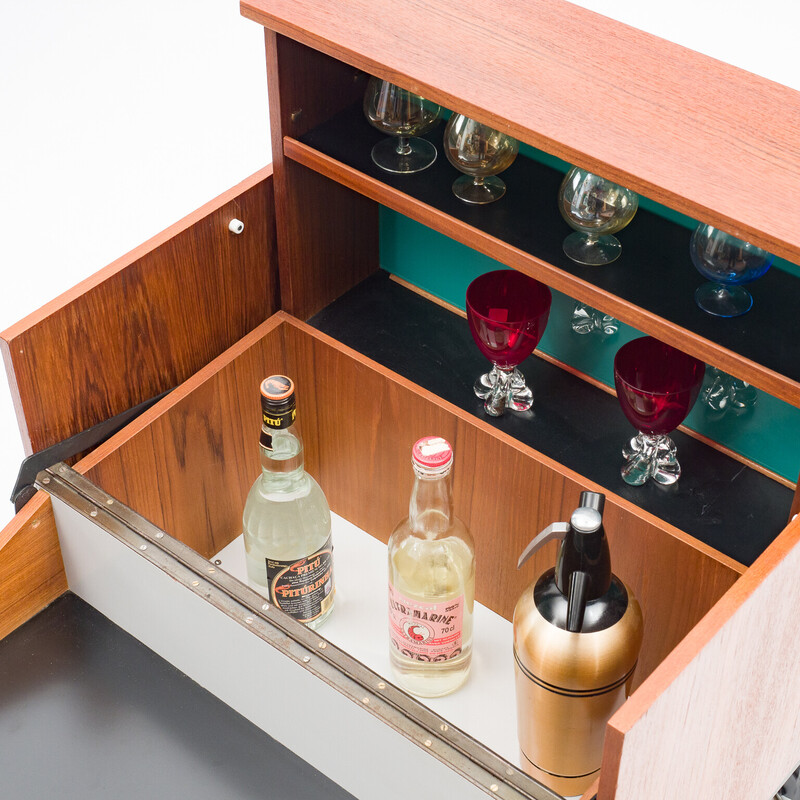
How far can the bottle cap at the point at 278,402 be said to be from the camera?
4.04 feet

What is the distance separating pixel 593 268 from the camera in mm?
1233

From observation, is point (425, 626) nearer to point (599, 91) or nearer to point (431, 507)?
point (431, 507)

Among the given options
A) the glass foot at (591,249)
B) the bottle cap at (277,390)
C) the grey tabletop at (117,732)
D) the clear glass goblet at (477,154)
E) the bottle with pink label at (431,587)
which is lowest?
the grey tabletop at (117,732)

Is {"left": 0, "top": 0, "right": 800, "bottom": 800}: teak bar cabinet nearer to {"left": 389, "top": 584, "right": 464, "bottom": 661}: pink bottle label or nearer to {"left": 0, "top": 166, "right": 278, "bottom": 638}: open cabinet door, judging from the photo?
{"left": 0, "top": 166, "right": 278, "bottom": 638}: open cabinet door

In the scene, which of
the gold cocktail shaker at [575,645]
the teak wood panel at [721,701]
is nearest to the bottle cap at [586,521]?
the gold cocktail shaker at [575,645]

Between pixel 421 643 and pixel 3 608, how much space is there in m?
0.47

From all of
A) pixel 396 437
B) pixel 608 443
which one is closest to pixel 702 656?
pixel 608 443

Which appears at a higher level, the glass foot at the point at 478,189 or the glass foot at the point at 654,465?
the glass foot at the point at 478,189

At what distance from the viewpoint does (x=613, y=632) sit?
3.80ft

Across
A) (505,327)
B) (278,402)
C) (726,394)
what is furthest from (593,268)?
(278,402)

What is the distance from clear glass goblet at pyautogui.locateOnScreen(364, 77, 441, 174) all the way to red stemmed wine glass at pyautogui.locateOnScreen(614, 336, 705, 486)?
331 mm

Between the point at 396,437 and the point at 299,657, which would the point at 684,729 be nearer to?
the point at 299,657

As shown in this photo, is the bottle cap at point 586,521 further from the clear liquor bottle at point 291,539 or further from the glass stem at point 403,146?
the glass stem at point 403,146

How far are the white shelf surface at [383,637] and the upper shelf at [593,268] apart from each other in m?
0.50
